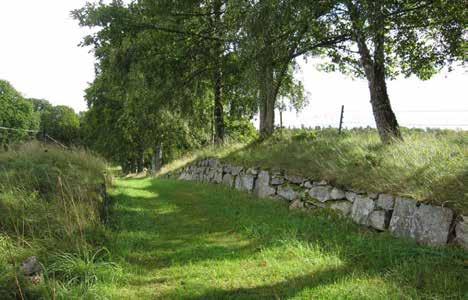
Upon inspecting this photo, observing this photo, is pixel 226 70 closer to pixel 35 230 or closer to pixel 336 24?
pixel 336 24

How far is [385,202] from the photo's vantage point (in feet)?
17.5

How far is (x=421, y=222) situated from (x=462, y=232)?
545 millimetres

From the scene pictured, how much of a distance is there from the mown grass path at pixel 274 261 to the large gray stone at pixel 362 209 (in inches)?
7.1

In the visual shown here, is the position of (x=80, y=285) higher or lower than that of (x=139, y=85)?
lower

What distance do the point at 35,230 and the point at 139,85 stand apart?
885 cm

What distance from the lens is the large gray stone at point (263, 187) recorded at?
870 centimetres

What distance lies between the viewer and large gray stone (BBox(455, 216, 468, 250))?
407cm

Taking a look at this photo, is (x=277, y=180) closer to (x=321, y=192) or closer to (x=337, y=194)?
(x=321, y=192)

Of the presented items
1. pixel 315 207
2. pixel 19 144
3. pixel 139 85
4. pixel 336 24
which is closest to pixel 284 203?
pixel 315 207

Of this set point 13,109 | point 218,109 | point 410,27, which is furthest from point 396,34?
point 13,109

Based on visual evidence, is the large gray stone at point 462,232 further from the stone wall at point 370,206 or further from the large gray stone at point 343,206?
the large gray stone at point 343,206

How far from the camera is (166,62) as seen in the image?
13.4m

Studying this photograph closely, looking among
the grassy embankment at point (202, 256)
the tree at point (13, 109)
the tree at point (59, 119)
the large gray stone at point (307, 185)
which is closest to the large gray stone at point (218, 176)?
the large gray stone at point (307, 185)

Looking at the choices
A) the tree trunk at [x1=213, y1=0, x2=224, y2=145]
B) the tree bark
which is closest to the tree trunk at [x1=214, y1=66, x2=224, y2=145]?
the tree trunk at [x1=213, y1=0, x2=224, y2=145]
